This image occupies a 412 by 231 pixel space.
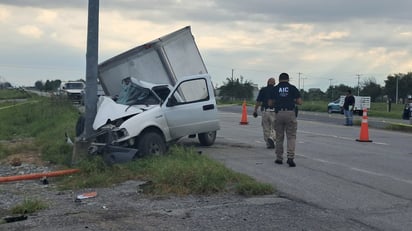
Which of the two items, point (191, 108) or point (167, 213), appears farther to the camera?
point (191, 108)

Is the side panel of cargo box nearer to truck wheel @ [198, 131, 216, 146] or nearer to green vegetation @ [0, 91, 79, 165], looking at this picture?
truck wheel @ [198, 131, 216, 146]

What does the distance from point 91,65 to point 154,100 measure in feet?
5.86

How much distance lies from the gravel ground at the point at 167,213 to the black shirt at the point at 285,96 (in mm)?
3522

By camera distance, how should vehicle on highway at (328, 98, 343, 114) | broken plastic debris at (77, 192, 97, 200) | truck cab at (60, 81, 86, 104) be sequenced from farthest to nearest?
vehicle on highway at (328, 98, 343, 114) → truck cab at (60, 81, 86, 104) → broken plastic debris at (77, 192, 97, 200)

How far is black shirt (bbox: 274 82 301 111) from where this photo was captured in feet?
37.9

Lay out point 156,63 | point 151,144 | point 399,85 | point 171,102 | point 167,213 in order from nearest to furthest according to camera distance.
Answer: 1. point 167,213
2. point 151,144
3. point 171,102
4. point 156,63
5. point 399,85

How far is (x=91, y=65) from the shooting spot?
1146cm

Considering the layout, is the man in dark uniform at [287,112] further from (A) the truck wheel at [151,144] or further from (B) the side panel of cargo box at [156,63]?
(B) the side panel of cargo box at [156,63]

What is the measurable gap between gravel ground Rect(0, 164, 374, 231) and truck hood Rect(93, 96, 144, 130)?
2751 millimetres

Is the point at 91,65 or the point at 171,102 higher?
the point at 91,65

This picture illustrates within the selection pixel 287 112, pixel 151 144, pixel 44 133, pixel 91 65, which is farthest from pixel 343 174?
pixel 44 133

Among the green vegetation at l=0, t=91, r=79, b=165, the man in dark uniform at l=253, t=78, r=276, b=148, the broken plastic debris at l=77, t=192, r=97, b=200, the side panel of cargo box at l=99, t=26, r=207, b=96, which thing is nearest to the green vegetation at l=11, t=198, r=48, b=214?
the broken plastic debris at l=77, t=192, r=97, b=200

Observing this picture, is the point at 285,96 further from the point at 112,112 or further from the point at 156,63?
the point at 156,63

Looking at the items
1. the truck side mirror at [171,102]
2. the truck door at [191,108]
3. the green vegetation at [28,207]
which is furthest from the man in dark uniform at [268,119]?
the green vegetation at [28,207]
